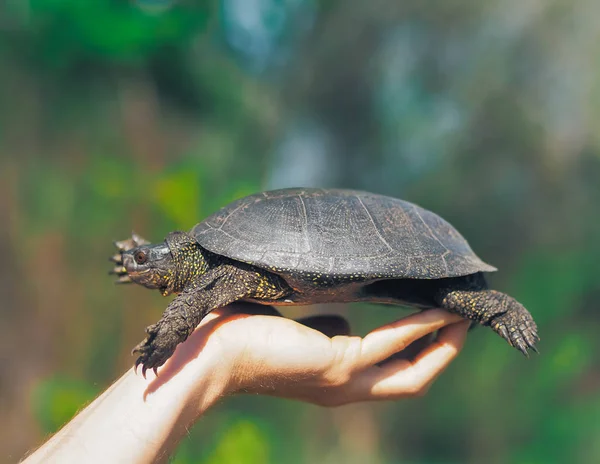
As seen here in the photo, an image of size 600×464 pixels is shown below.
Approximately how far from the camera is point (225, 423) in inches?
185

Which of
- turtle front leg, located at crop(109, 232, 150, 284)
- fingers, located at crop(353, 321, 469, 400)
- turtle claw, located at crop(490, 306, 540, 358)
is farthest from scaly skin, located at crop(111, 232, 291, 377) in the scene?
turtle claw, located at crop(490, 306, 540, 358)

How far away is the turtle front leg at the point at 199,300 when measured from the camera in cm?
132

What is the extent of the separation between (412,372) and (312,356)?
1.67ft

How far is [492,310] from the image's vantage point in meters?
1.66

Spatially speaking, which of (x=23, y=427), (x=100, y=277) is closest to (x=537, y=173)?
(x=100, y=277)

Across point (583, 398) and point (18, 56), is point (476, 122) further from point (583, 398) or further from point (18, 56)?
point (18, 56)

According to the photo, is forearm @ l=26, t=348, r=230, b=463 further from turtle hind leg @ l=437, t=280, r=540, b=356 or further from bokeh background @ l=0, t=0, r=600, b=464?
bokeh background @ l=0, t=0, r=600, b=464

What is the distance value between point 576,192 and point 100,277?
5814mm

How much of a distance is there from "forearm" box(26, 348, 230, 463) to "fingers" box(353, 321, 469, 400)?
2.06ft

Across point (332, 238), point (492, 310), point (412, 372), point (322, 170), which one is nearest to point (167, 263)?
point (332, 238)

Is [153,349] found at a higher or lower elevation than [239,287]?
lower

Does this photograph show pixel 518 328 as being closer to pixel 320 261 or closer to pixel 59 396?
pixel 320 261

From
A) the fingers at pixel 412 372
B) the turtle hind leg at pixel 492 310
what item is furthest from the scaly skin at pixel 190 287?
the turtle hind leg at pixel 492 310

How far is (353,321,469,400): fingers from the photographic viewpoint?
1753 millimetres
